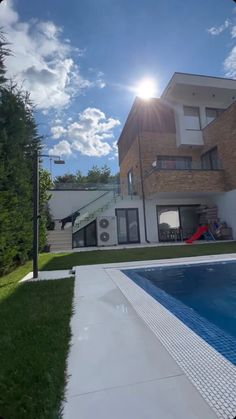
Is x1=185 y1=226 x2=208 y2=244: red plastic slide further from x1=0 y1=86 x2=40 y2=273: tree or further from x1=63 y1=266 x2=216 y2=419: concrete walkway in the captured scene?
x1=63 y1=266 x2=216 y2=419: concrete walkway

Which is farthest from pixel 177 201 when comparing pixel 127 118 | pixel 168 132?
pixel 127 118

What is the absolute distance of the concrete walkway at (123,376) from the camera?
1639mm

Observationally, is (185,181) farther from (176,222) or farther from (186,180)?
(176,222)

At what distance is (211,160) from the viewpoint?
15.9 metres

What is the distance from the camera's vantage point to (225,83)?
50.1ft

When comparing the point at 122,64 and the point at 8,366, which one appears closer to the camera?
the point at 8,366

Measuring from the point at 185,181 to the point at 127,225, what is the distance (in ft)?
14.8

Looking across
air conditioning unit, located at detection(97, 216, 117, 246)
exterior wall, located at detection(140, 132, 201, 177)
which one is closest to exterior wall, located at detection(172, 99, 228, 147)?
exterior wall, located at detection(140, 132, 201, 177)

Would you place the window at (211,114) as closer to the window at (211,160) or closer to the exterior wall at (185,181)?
the window at (211,160)

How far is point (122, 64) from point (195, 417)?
6.78 m

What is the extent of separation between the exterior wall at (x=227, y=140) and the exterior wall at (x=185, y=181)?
0.53 metres

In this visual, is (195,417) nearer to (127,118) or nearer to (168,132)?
(168,132)

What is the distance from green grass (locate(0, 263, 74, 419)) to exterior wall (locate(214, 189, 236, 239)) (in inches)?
483

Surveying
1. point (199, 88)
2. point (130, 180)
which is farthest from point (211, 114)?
point (130, 180)
